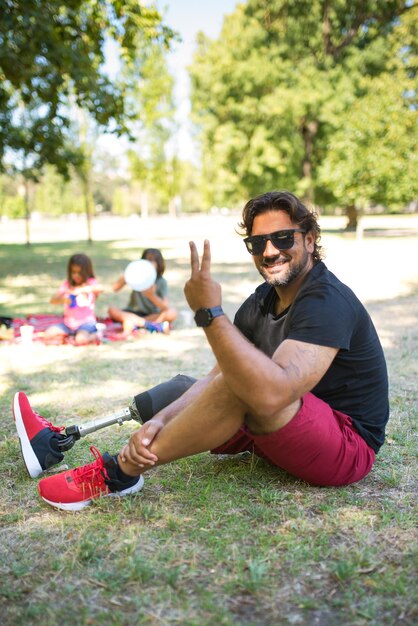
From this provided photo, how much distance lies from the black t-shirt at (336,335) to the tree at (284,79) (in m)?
25.0

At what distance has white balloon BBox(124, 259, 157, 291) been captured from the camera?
669 centimetres

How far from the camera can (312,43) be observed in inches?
1081

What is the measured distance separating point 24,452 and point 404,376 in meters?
3.42

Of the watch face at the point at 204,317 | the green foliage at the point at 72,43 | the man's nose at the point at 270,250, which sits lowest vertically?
the watch face at the point at 204,317

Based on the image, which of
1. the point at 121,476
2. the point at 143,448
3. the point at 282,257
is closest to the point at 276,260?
the point at 282,257

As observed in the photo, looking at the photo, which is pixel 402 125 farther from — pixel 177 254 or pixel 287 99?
pixel 177 254

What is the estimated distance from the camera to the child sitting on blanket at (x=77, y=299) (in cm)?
699

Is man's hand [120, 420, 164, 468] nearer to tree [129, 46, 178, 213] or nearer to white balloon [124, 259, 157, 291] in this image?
white balloon [124, 259, 157, 291]

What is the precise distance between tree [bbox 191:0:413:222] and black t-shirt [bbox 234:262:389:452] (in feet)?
82.1

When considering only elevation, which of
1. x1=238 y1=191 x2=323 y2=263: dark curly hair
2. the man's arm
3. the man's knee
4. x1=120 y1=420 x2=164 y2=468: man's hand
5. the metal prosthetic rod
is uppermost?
x1=238 y1=191 x2=323 y2=263: dark curly hair

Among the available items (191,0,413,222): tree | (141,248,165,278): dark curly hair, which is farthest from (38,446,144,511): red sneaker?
(191,0,413,222): tree

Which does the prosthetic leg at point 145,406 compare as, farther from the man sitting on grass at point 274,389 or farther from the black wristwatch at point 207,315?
the black wristwatch at point 207,315

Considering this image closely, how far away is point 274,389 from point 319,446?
53 centimetres

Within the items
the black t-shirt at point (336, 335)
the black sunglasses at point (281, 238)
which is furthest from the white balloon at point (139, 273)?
the black sunglasses at point (281, 238)
